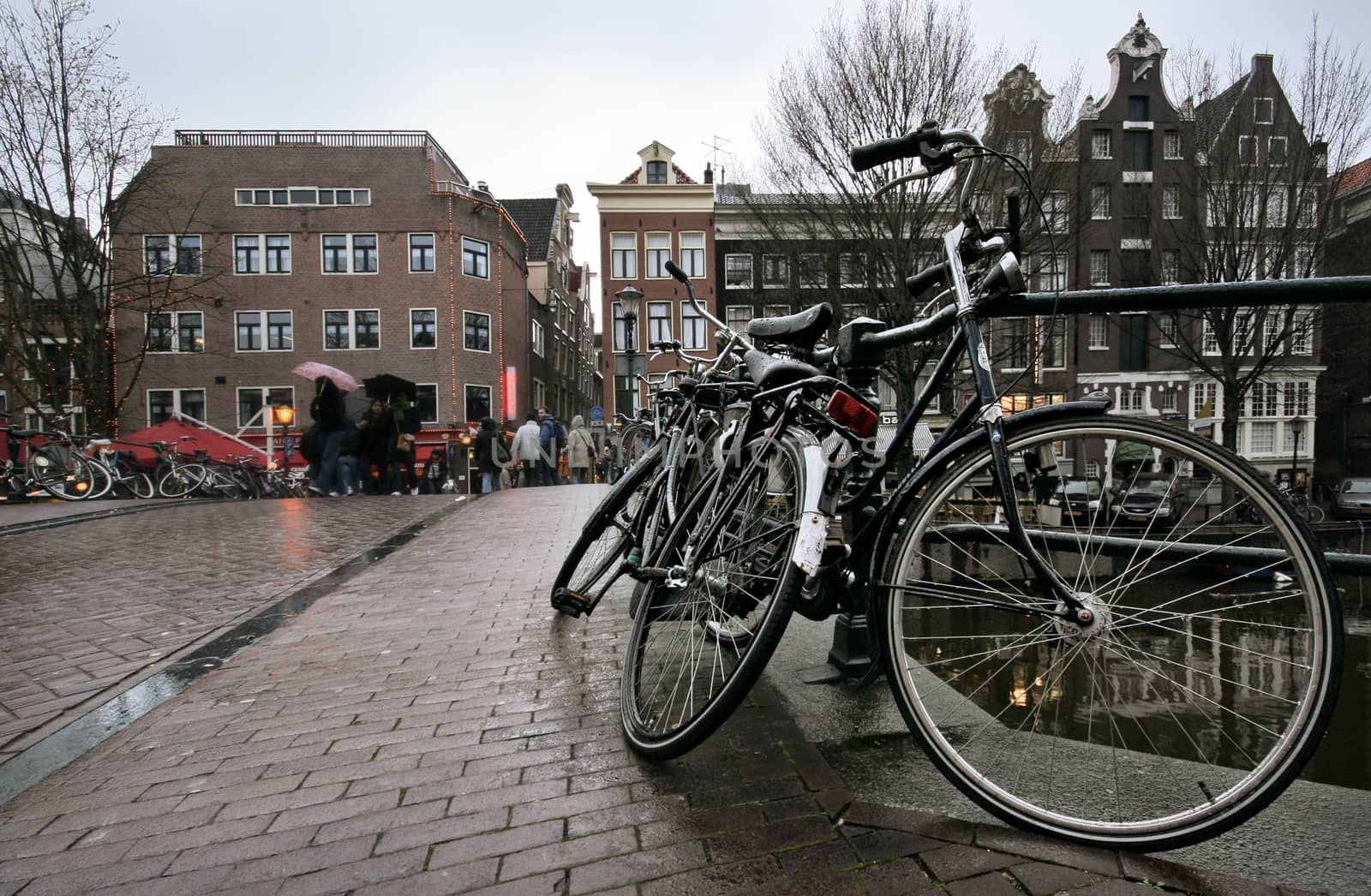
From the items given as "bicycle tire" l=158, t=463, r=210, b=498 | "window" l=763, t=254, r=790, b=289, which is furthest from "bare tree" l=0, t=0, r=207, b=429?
"window" l=763, t=254, r=790, b=289

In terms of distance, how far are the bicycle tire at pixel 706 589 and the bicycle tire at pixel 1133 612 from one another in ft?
1.07

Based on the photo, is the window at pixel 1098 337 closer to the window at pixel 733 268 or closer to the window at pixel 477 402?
the window at pixel 733 268

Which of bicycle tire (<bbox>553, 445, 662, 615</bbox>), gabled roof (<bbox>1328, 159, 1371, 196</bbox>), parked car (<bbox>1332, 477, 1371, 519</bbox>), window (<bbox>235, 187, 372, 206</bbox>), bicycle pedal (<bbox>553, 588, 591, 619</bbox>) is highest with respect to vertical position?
window (<bbox>235, 187, 372, 206</bbox>)

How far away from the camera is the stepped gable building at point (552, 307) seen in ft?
133

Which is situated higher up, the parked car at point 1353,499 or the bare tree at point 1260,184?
the bare tree at point 1260,184

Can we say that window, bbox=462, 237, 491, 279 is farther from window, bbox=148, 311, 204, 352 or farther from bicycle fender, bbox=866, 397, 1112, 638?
bicycle fender, bbox=866, 397, 1112, 638

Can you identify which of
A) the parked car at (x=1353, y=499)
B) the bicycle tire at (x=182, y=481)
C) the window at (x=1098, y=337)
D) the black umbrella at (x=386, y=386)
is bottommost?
the parked car at (x=1353, y=499)

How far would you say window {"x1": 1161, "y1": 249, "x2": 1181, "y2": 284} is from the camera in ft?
57.6

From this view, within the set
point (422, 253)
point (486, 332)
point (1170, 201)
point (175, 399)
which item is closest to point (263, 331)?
point (175, 399)

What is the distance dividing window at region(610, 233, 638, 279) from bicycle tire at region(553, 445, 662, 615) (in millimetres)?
33612

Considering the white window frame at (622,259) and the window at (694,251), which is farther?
the white window frame at (622,259)

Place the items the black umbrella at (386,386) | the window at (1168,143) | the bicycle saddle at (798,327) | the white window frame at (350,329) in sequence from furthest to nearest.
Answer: the white window frame at (350,329), the window at (1168,143), the black umbrella at (386,386), the bicycle saddle at (798,327)

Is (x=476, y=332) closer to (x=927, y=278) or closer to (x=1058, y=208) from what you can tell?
(x=1058, y=208)

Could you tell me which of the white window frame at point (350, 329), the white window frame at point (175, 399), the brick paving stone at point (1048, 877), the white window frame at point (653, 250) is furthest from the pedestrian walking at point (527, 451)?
the white window frame at point (175, 399)
